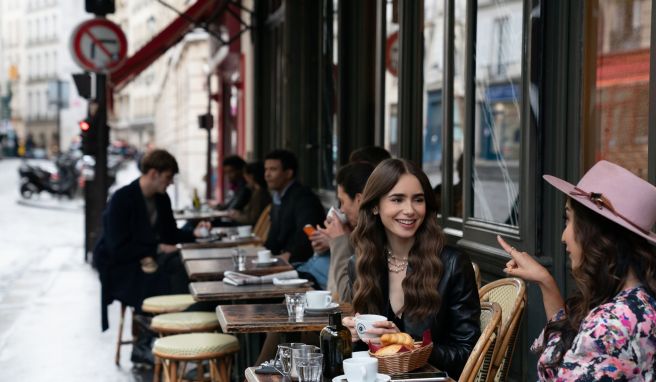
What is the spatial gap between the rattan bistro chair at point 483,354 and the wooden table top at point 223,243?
4.72m

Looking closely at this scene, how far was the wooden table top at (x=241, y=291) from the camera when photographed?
206 inches

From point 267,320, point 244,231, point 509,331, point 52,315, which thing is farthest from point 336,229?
point 52,315

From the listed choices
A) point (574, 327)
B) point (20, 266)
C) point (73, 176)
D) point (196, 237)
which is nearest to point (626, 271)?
point (574, 327)

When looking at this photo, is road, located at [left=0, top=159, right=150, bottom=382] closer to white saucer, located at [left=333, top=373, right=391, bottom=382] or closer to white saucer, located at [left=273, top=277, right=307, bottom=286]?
white saucer, located at [left=273, top=277, right=307, bottom=286]

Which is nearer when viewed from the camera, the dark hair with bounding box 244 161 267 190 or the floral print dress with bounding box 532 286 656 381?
the floral print dress with bounding box 532 286 656 381

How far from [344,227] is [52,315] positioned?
16.8ft

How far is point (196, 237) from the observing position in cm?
870

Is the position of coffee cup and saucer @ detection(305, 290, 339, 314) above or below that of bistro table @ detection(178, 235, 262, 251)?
above

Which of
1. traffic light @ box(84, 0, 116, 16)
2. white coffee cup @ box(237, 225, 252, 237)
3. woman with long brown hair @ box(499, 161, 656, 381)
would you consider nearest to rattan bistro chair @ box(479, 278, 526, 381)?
woman with long brown hair @ box(499, 161, 656, 381)

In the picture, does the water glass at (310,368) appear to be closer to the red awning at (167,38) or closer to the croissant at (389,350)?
the croissant at (389,350)

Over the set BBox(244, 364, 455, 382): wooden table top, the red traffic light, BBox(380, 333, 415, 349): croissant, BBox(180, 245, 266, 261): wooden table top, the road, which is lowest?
the road

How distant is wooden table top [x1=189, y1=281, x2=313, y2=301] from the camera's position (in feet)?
17.2

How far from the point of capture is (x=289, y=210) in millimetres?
8055

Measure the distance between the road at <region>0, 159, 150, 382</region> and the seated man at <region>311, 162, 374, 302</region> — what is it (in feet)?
8.18
